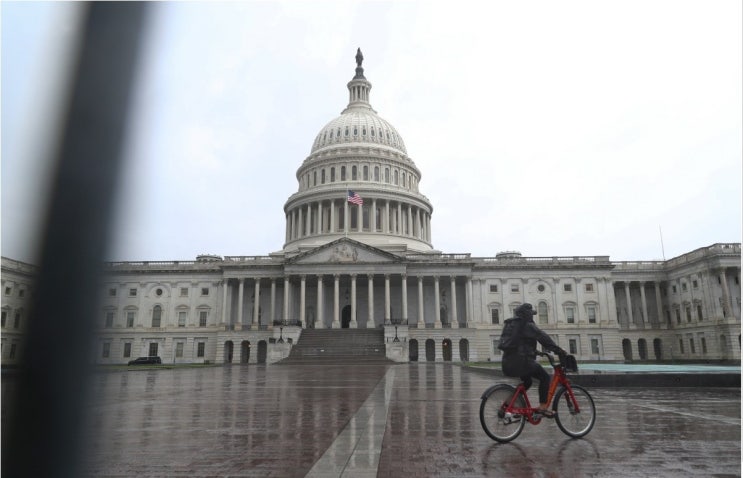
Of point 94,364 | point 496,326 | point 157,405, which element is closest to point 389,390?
point 157,405

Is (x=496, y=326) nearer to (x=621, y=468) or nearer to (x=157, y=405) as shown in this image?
(x=157, y=405)

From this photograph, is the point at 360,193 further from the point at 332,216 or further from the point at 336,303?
the point at 336,303

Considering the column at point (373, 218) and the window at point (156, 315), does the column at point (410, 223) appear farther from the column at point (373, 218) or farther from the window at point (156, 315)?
the window at point (156, 315)

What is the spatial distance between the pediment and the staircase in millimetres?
9992

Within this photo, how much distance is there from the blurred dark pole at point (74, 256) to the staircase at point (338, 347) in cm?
4990

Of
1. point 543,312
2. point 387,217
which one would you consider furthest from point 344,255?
point 543,312

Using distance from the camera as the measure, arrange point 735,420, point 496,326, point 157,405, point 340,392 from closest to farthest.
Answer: point 735,420 < point 157,405 < point 340,392 < point 496,326

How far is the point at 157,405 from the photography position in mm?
15047

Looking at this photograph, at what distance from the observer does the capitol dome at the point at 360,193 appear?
83.9 m

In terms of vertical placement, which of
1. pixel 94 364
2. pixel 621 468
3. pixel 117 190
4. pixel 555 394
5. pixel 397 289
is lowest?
pixel 621 468

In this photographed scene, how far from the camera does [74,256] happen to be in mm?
3561

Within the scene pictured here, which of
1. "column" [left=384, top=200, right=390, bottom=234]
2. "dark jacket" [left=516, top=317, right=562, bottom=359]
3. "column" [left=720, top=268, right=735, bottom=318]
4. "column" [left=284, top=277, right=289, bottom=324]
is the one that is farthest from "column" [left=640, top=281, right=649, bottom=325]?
"dark jacket" [left=516, top=317, right=562, bottom=359]

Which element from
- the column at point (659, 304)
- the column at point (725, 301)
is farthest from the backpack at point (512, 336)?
the column at point (659, 304)

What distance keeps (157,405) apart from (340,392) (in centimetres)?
624
